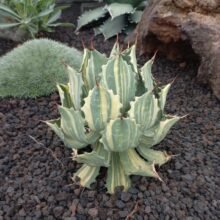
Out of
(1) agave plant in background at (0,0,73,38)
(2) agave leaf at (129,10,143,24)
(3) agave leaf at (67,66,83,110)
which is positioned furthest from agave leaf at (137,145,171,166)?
(2) agave leaf at (129,10,143,24)

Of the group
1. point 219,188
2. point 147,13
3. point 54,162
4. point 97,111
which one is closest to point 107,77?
point 97,111

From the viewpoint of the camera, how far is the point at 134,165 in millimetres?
2033

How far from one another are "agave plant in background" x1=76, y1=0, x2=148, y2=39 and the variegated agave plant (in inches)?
86.8

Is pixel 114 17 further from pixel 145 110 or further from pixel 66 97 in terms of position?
pixel 145 110

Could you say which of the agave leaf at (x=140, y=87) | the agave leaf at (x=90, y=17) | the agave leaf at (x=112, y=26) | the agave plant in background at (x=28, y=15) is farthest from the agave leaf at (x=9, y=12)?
the agave leaf at (x=140, y=87)

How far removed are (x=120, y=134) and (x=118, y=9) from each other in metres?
2.72

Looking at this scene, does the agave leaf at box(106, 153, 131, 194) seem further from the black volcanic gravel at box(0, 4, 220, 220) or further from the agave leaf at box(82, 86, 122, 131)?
the agave leaf at box(82, 86, 122, 131)

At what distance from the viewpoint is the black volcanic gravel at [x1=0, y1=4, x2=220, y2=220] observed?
2.07 meters

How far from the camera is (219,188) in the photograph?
87.8 inches

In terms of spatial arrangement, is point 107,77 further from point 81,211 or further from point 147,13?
point 147,13

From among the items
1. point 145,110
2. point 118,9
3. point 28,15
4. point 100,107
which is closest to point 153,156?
point 145,110

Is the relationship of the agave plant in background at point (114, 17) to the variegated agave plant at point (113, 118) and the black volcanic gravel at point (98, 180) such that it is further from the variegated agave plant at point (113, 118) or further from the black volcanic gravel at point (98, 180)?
the variegated agave plant at point (113, 118)

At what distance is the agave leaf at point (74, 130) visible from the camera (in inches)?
76.0

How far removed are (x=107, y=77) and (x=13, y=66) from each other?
4.09ft
